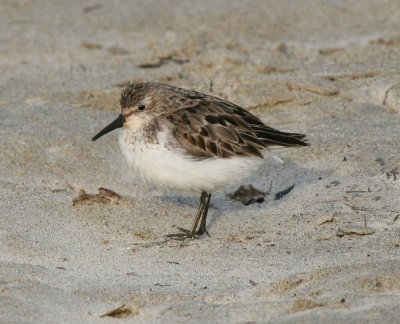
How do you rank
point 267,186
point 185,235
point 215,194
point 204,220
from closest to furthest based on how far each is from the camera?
point 185,235, point 204,220, point 267,186, point 215,194

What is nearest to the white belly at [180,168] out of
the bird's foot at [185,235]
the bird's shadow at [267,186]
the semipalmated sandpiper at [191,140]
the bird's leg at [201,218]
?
the semipalmated sandpiper at [191,140]

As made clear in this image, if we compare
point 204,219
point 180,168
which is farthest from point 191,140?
point 204,219

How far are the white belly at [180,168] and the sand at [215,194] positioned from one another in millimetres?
411

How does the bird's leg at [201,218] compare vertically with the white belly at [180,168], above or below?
below

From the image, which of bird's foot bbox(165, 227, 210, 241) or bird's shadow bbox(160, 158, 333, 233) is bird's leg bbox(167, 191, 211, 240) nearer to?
bird's foot bbox(165, 227, 210, 241)

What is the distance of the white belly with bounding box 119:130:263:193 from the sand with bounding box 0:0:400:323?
1.35 feet

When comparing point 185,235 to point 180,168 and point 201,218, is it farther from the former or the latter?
point 180,168

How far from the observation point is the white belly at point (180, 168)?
643cm

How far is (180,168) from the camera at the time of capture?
644 centimetres

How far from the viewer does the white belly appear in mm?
6434

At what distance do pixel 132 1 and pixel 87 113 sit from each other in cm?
343

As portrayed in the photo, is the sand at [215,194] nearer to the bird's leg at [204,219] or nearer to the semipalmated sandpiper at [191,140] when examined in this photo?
the bird's leg at [204,219]

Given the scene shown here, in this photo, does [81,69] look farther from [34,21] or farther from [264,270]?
[264,270]

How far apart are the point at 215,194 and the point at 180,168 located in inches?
52.3
